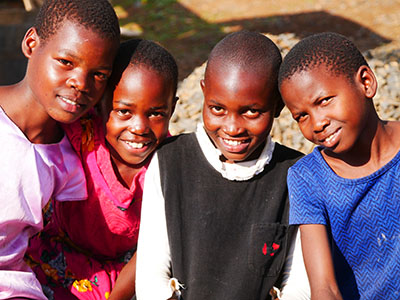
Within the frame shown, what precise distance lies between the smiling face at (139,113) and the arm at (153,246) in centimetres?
16

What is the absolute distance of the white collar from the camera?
222cm

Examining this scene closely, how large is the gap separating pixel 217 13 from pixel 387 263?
795cm

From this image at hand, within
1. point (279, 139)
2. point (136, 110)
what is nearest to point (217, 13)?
point (279, 139)

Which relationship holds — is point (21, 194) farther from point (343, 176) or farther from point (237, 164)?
point (343, 176)

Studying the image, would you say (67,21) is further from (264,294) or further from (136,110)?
(264,294)

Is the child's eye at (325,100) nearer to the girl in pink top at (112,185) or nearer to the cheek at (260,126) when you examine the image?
the cheek at (260,126)

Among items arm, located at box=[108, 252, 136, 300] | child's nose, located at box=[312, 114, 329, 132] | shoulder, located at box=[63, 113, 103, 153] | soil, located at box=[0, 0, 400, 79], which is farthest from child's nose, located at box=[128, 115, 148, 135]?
soil, located at box=[0, 0, 400, 79]

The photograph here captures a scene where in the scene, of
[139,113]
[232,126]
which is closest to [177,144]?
[139,113]

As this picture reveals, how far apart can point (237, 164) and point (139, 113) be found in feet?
1.45

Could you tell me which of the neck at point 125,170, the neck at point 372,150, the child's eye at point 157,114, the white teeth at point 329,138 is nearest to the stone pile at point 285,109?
the neck at point 125,170

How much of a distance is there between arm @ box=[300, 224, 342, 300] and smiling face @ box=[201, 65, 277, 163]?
0.39m

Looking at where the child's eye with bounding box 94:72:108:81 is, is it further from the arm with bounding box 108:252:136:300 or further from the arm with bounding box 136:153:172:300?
the arm with bounding box 108:252:136:300

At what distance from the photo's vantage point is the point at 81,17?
215cm

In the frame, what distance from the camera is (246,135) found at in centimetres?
213
